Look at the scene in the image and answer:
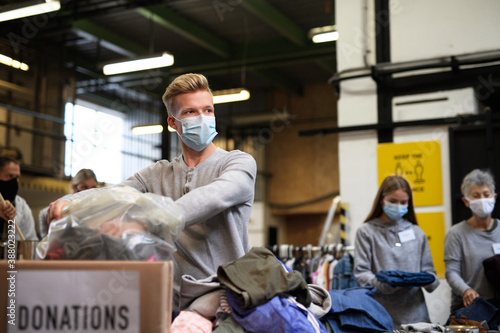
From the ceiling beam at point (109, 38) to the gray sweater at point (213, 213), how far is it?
9.91m

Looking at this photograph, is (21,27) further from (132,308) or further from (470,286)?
(132,308)

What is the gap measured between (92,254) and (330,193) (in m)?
14.5

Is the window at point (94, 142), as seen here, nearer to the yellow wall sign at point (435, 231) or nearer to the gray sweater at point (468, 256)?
the yellow wall sign at point (435, 231)

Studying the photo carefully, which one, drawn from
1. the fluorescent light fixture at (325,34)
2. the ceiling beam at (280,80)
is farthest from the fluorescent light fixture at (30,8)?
the ceiling beam at (280,80)

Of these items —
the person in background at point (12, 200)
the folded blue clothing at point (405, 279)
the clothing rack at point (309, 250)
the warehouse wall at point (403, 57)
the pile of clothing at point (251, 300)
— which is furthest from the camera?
the warehouse wall at point (403, 57)

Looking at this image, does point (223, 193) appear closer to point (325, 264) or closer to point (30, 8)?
point (325, 264)

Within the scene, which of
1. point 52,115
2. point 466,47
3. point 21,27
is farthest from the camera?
point 52,115

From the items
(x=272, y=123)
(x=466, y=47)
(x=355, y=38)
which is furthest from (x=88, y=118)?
(x=466, y=47)

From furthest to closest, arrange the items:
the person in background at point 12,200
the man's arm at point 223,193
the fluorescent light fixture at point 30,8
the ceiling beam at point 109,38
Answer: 1. the ceiling beam at point 109,38
2. the fluorescent light fixture at point 30,8
3. the person in background at point 12,200
4. the man's arm at point 223,193

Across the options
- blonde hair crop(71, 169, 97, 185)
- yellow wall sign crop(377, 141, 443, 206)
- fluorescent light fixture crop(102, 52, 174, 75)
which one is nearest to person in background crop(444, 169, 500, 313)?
yellow wall sign crop(377, 141, 443, 206)

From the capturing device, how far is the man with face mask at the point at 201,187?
1573mm

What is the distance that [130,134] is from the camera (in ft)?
49.8

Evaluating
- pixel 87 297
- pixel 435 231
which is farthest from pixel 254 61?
pixel 87 297

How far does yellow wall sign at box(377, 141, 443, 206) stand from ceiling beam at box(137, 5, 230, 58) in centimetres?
602
